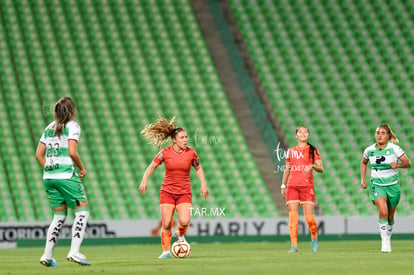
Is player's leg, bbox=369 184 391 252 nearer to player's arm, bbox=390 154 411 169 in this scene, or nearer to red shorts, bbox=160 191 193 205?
player's arm, bbox=390 154 411 169

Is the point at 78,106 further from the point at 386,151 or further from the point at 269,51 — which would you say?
the point at 386,151

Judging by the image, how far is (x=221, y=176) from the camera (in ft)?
75.3

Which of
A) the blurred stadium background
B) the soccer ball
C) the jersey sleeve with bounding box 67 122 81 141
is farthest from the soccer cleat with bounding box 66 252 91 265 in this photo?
the blurred stadium background

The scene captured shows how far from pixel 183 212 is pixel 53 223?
2.84 metres

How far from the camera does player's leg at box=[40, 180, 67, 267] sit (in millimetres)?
10703

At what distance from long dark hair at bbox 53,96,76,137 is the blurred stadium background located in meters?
10.8

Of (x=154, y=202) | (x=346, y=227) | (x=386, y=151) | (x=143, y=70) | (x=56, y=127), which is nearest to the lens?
(x=56, y=127)

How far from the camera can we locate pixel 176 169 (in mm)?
13266

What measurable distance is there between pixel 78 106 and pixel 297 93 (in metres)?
5.82

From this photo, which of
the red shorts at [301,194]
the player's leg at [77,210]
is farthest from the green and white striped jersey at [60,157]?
the red shorts at [301,194]

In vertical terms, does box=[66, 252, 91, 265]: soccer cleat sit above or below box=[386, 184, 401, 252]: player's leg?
below

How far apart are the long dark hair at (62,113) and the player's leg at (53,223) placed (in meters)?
0.61

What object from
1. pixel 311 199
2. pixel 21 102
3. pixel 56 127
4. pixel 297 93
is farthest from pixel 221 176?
pixel 56 127

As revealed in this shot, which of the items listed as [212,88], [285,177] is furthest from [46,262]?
[212,88]
